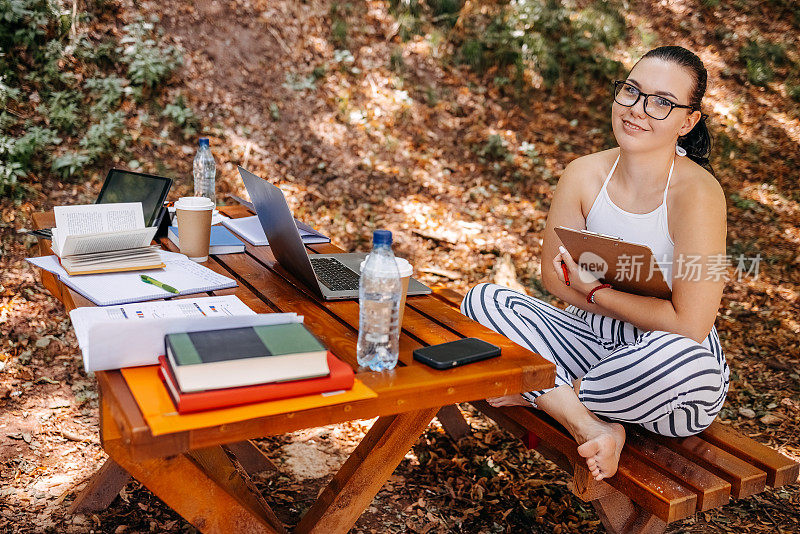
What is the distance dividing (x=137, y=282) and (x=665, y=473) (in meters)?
1.54

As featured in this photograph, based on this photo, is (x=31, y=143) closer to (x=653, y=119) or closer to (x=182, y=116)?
(x=182, y=116)

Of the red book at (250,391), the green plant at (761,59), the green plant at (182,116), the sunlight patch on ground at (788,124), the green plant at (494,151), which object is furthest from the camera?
the green plant at (761,59)

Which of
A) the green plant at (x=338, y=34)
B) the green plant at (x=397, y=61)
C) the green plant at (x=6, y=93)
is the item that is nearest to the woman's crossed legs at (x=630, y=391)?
the green plant at (x=6, y=93)

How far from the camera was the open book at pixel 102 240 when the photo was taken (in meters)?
2.08

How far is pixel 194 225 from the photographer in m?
2.29

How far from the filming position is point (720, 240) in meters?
2.23

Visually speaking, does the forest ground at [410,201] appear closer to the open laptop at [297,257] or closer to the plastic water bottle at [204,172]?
the open laptop at [297,257]

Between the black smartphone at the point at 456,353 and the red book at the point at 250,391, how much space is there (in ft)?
0.74

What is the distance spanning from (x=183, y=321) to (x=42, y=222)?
1606mm

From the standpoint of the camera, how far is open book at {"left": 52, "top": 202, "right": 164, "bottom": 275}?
208 centimetres

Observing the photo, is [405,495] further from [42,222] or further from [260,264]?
[42,222]

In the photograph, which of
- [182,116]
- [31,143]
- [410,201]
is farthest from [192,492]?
[182,116]

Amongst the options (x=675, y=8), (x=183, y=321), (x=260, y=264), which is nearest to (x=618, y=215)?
(x=260, y=264)

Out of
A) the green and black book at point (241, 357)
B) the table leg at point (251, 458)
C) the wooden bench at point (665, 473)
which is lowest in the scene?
the table leg at point (251, 458)
